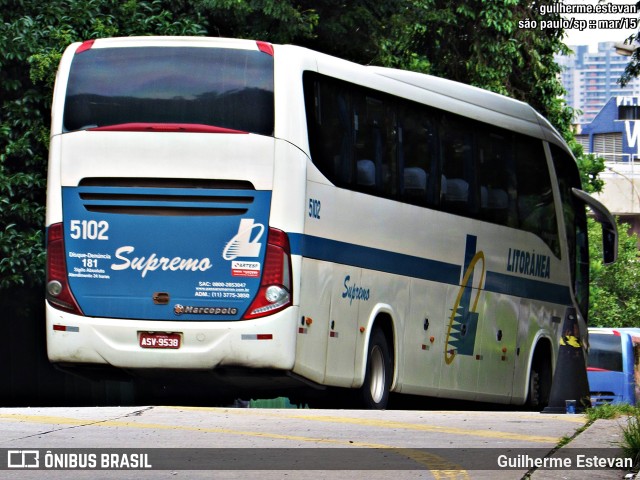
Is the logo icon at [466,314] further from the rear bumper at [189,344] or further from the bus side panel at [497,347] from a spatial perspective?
the rear bumper at [189,344]

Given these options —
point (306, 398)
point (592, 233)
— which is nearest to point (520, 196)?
point (306, 398)

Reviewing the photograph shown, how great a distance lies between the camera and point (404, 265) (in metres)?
15.7

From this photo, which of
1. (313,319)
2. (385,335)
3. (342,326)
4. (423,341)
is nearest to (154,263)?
(313,319)

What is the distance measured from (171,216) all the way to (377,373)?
Answer: 3.13 metres

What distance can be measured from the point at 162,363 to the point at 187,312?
1.80 ft

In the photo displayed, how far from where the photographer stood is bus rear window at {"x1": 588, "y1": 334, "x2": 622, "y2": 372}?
24.0 meters

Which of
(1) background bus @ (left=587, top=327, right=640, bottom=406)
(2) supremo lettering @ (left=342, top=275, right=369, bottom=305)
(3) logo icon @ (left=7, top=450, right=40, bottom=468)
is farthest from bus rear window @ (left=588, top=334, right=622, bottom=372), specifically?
(3) logo icon @ (left=7, top=450, right=40, bottom=468)

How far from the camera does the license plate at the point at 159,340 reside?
13547mm

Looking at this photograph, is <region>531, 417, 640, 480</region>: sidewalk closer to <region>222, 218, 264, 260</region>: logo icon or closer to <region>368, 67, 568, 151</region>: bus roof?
<region>222, 218, 264, 260</region>: logo icon

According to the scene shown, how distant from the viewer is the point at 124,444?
29.9 ft

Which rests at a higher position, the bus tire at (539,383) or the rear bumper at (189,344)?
the rear bumper at (189,344)

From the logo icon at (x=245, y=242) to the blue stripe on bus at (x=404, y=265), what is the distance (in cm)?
32

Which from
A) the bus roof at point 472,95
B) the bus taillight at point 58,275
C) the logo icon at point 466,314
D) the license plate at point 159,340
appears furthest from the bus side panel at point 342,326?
the logo icon at point 466,314

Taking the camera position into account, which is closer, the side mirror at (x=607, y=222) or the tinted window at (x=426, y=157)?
the tinted window at (x=426, y=157)
